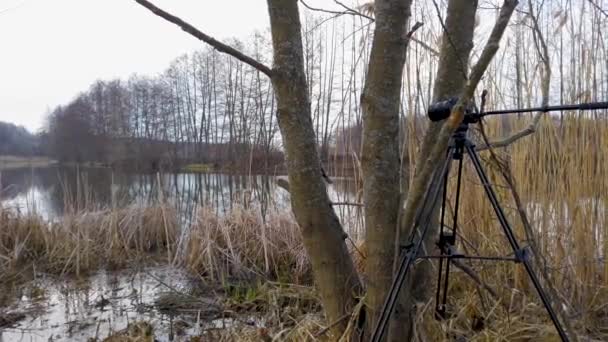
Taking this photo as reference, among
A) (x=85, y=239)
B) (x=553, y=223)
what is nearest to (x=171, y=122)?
(x=85, y=239)

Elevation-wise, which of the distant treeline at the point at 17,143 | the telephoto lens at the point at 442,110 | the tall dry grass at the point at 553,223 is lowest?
the tall dry grass at the point at 553,223

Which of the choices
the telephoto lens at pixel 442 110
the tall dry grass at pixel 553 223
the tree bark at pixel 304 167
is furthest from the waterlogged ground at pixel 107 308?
the telephoto lens at pixel 442 110

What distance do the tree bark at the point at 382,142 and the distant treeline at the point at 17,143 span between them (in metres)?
23.3

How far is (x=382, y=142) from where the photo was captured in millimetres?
911

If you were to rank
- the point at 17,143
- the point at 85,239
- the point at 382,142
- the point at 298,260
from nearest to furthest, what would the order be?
the point at 382,142
the point at 298,260
the point at 85,239
the point at 17,143

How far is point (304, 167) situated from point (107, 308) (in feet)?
5.78

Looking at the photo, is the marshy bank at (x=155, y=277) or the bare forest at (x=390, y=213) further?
the marshy bank at (x=155, y=277)

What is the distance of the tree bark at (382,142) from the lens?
89 cm

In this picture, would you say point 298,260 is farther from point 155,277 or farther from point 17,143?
point 17,143

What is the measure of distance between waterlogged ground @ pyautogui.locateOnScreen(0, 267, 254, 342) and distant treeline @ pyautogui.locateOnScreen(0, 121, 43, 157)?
69.2ft

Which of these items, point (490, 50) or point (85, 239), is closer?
point (490, 50)

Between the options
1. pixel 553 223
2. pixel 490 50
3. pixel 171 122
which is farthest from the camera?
pixel 171 122

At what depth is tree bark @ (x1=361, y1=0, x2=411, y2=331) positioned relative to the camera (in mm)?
892

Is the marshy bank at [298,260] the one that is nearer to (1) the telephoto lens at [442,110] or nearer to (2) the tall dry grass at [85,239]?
(2) the tall dry grass at [85,239]
